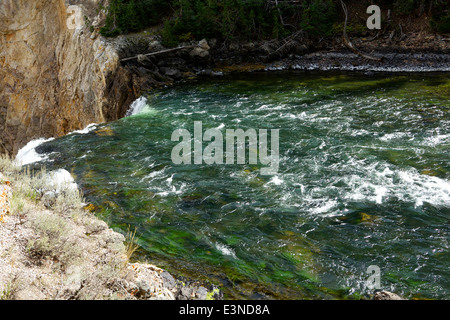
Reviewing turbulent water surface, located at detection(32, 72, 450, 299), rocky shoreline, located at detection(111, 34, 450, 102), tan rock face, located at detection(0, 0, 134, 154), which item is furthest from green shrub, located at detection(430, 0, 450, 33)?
tan rock face, located at detection(0, 0, 134, 154)

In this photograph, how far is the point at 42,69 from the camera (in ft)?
75.5

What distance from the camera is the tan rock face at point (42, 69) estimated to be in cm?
2056

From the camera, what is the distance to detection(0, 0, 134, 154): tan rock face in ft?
67.5

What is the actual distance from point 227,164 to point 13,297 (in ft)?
19.1

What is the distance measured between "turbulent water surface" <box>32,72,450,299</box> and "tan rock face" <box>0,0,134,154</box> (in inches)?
396

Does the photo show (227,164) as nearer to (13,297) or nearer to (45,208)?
(45,208)

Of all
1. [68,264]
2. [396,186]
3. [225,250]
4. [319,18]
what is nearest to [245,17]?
[319,18]

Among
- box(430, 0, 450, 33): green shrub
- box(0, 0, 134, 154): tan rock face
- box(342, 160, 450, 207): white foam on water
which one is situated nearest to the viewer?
box(342, 160, 450, 207): white foam on water

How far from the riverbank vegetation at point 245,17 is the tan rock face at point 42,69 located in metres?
2.16

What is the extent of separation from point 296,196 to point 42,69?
2143cm

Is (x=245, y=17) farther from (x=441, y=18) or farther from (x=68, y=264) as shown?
(x=68, y=264)

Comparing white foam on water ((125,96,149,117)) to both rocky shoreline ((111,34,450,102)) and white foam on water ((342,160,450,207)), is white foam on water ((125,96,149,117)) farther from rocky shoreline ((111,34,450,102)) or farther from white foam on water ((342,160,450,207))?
white foam on water ((342,160,450,207))

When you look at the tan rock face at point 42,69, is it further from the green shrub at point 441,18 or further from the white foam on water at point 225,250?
the green shrub at point 441,18

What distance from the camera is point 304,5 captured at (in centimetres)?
2059
